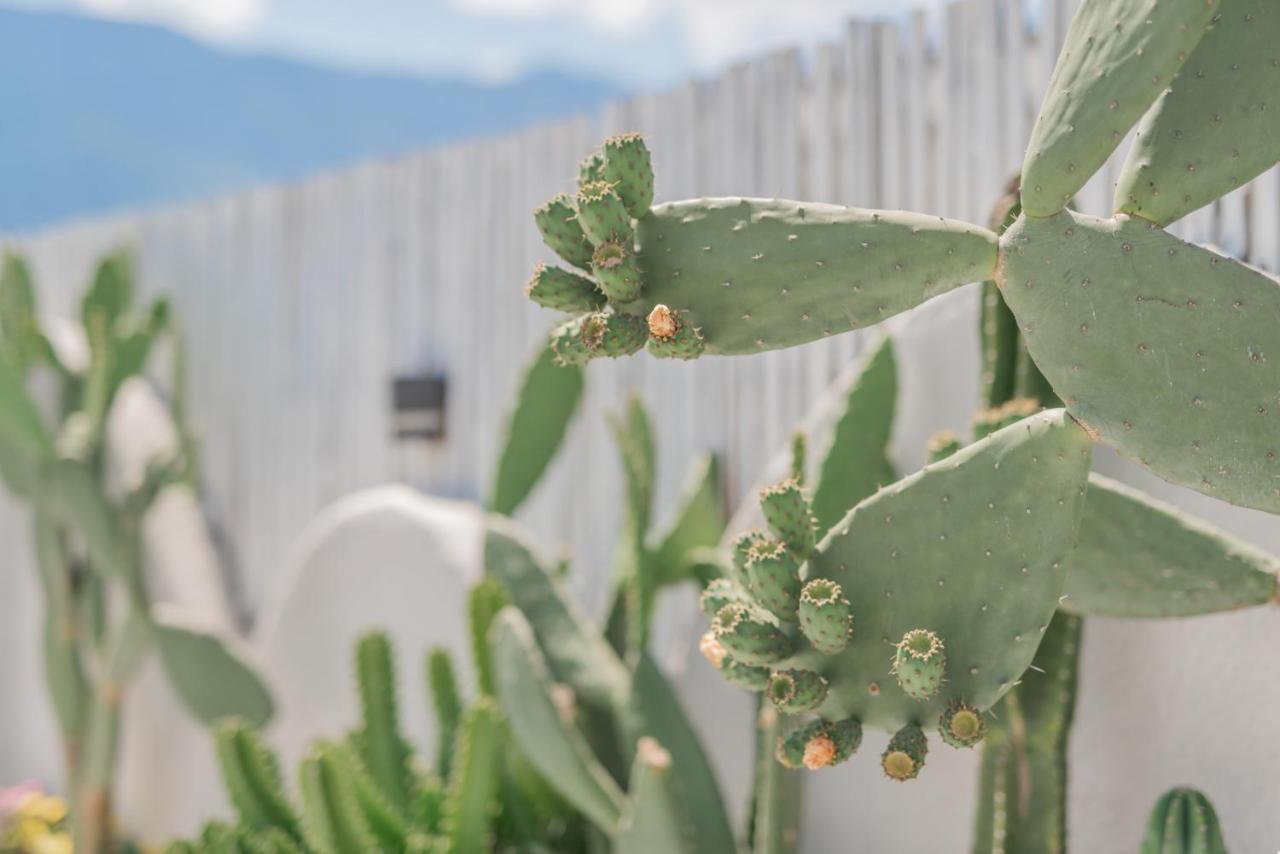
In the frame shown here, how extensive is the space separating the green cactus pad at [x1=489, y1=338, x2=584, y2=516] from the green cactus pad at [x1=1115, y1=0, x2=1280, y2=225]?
1495 millimetres

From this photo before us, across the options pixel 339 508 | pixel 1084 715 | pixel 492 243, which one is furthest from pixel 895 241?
pixel 339 508

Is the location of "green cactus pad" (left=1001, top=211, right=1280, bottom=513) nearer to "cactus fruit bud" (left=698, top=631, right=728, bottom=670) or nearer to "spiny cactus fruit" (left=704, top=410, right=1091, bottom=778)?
"spiny cactus fruit" (left=704, top=410, right=1091, bottom=778)

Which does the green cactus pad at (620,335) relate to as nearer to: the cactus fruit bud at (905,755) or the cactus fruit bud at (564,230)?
the cactus fruit bud at (564,230)

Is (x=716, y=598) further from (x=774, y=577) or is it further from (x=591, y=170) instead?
(x=591, y=170)

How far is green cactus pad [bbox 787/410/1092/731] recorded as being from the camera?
4.21 ft

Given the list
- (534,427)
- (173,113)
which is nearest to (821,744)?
(534,427)

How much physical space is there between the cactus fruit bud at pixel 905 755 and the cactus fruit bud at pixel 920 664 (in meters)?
0.07

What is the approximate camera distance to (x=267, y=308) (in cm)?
430

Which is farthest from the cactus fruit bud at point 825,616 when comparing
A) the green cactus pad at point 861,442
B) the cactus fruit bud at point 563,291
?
the green cactus pad at point 861,442

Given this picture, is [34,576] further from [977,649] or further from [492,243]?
[977,649]

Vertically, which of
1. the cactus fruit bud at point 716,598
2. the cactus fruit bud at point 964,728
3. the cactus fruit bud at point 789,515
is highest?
the cactus fruit bud at point 789,515

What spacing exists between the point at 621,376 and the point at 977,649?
194 centimetres

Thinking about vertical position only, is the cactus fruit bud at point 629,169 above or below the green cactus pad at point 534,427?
above

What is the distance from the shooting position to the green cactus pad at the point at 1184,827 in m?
1.50
